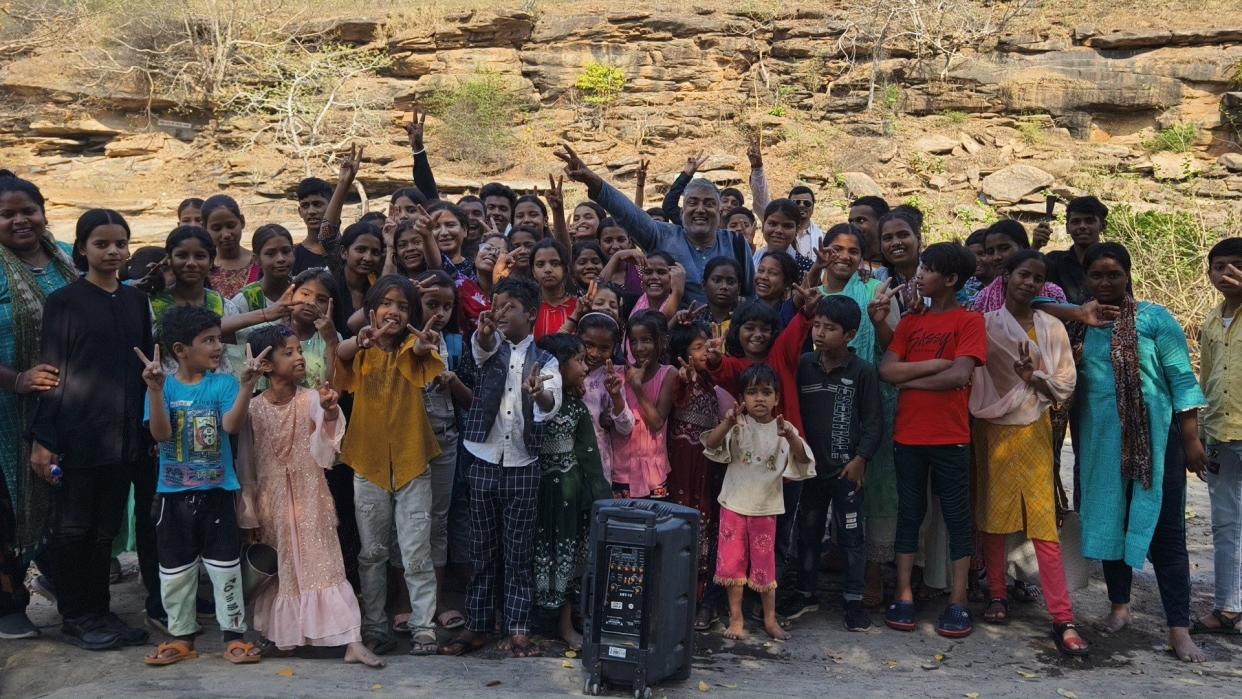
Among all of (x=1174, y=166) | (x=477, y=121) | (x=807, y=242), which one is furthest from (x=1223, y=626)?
(x=477, y=121)

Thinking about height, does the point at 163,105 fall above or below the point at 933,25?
A: below

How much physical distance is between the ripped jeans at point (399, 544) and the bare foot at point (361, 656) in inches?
6.5

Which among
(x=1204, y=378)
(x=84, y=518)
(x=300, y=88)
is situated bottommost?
(x=84, y=518)

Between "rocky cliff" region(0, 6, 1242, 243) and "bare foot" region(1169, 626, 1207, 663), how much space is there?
421 inches

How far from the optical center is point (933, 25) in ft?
59.8

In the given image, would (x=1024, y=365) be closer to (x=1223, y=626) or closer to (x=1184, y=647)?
(x=1184, y=647)

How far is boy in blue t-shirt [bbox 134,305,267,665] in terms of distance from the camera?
4.21m

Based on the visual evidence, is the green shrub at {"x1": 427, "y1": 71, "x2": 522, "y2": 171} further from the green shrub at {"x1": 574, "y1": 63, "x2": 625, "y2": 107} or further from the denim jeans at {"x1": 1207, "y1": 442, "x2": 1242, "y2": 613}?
the denim jeans at {"x1": 1207, "y1": 442, "x2": 1242, "y2": 613}

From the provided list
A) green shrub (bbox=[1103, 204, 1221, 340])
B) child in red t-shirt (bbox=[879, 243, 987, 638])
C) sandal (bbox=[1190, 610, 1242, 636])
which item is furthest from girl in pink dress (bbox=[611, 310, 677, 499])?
green shrub (bbox=[1103, 204, 1221, 340])

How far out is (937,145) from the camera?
17250 millimetres

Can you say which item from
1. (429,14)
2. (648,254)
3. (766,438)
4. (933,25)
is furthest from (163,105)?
(766,438)

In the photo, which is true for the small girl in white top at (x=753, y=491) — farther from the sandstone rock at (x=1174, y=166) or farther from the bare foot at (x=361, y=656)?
the sandstone rock at (x=1174, y=166)

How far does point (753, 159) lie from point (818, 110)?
12.0 metres

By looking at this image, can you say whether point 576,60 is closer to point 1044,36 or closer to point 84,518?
point 1044,36
